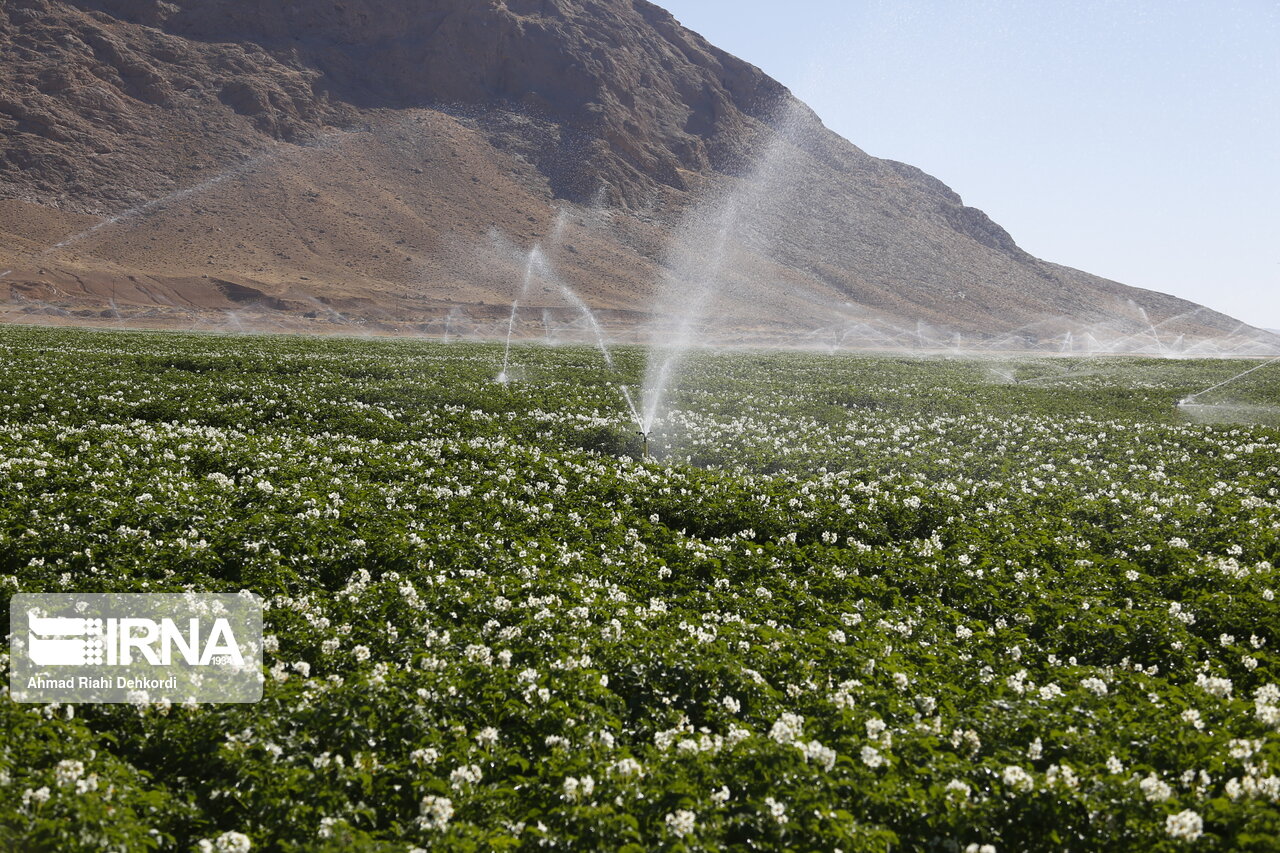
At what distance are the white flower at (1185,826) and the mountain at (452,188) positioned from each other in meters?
85.3

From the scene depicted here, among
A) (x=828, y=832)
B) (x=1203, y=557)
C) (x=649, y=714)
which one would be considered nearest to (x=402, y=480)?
(x=649, y=714)

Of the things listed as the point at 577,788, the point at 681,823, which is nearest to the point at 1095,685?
the point at 681,823

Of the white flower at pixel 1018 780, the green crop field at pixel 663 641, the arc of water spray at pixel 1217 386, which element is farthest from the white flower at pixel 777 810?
the arc of water spray at pixel 1217 386

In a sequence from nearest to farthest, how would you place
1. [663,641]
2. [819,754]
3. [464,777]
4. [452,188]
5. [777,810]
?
1. [777,810]
2. [464,777]
3. [819,754]
4. [663,641]
5. [452,188]

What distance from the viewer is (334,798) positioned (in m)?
4.73

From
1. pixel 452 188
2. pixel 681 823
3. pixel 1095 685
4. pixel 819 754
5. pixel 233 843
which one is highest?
pixel 452 188

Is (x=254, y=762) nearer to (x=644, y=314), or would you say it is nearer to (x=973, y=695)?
(x=973, y=695)

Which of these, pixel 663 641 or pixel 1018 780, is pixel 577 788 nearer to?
pixel 663 641

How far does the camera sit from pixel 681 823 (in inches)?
173

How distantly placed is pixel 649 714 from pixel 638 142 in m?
152
